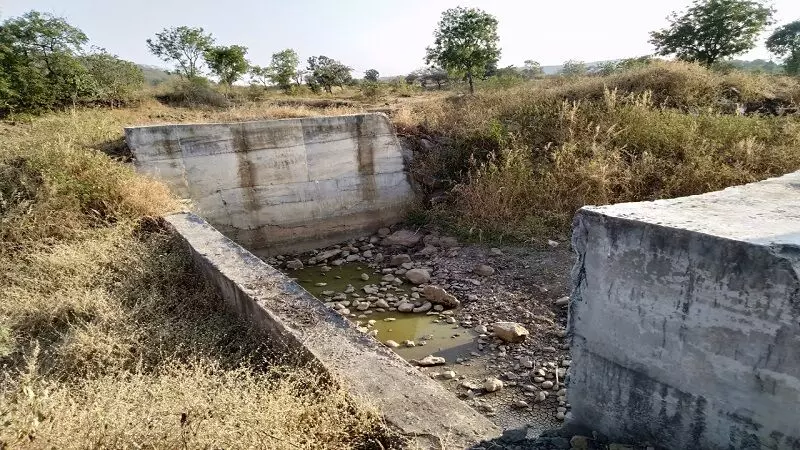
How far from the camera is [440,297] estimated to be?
530 centimetres

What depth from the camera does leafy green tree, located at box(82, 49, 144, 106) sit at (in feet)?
37.1

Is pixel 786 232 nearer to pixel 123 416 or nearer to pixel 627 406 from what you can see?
pixel 627 406

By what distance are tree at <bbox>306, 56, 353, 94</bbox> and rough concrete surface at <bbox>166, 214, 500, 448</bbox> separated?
1723 centimetres

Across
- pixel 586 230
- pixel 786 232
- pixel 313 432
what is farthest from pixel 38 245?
pixel 786 232

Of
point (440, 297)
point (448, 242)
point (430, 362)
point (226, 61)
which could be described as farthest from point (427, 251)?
point (226, 61)

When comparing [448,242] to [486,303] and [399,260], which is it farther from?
[486,303]

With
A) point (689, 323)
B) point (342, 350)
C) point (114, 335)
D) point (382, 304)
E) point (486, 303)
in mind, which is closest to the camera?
point (689, 323)

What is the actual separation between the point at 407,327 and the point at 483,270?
138 centimetres

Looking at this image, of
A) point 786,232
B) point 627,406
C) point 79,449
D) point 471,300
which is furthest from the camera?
point 471,300

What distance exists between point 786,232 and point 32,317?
15.5ft

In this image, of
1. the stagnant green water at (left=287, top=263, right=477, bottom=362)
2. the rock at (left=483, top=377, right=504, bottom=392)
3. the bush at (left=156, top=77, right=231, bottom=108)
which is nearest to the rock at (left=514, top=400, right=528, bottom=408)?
the rock at (left=483, top=377, right=504, bottom=392)

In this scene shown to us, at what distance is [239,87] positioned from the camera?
1827 cm

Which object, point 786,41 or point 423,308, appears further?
point 786,41

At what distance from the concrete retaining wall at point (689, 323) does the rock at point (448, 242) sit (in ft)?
14.7
